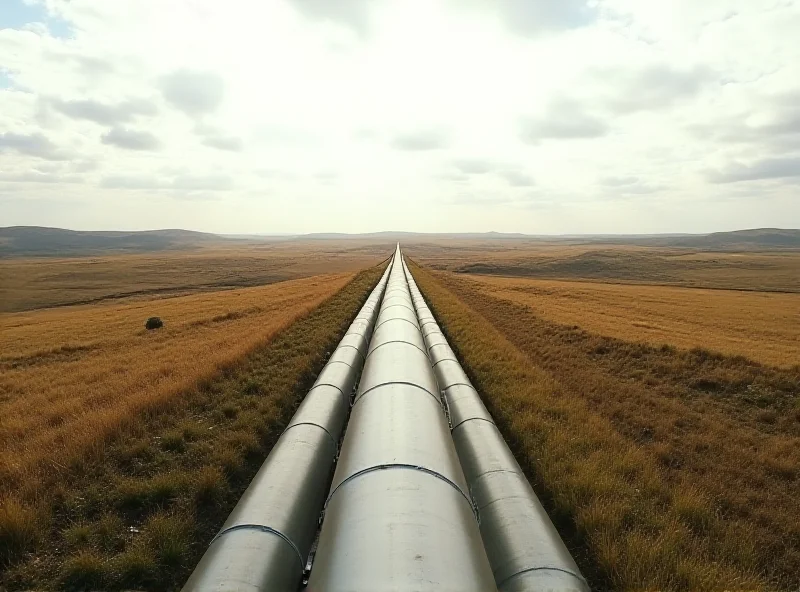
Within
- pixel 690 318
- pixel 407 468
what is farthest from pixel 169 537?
pixel 690 318

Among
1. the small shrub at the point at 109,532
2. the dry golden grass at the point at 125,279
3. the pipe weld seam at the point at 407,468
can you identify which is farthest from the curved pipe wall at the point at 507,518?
the dry golden grass at the point at 125,279

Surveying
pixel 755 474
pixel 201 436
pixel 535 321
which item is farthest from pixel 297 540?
pixel 535 321

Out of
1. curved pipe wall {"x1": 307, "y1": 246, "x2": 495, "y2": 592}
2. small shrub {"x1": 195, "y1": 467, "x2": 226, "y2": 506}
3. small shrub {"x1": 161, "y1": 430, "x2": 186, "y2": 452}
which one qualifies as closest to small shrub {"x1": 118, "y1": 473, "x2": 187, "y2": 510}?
small shrub {"x1": 195, "y1": 467, "x2": 226, "y2": 506}

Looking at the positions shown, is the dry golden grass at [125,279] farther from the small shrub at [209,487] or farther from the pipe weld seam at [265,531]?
the pipe weld seam at [265,531]

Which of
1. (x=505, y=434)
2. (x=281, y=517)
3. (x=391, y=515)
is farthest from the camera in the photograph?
(x=505, y=434)

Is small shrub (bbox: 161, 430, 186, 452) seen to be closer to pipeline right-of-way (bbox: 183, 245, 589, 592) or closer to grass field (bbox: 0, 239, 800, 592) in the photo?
grass field (bbox: 0, 239, 800, 592)

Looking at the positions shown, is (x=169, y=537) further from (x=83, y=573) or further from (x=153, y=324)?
(x=153, y=324)
